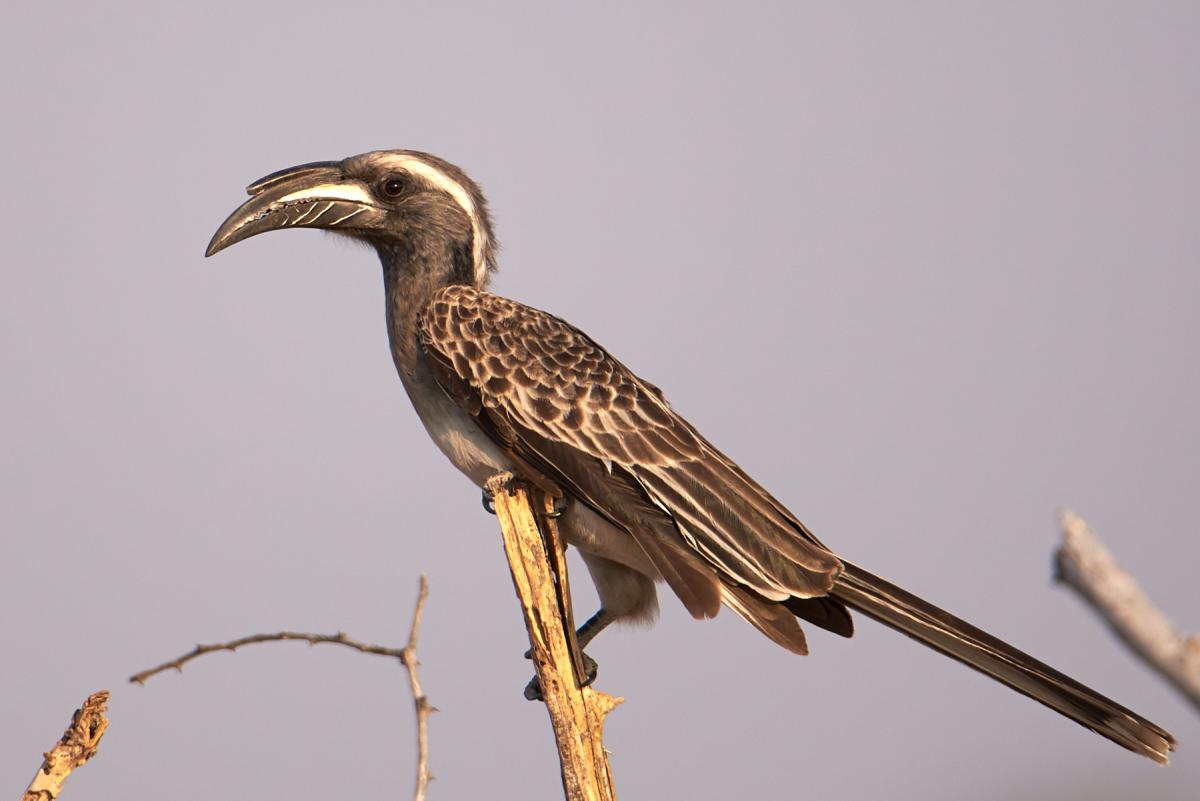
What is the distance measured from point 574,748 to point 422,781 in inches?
→ 40.0

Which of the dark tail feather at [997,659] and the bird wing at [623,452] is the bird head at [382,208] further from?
the dark tail feather at [997,659]

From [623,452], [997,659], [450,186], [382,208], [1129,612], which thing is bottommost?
[1129,612]

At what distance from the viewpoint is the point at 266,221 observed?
705 cm

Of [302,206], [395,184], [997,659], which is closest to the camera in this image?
[997,659]

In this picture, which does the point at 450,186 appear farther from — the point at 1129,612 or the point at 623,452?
the point at 1129,612

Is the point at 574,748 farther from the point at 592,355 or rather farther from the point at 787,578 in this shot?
the point at 592,355

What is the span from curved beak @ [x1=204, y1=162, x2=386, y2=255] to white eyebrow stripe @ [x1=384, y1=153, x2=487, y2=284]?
0.26 meters

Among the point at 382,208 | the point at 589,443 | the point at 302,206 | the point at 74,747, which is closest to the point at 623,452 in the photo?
the point at 589,443

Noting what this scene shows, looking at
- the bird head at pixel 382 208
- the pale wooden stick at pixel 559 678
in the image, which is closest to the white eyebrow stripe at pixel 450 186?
the bird head at pixel 382 208

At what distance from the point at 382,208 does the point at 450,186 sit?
0.40 m

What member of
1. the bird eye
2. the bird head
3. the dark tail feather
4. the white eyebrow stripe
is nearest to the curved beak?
the bird head

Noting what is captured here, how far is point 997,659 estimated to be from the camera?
5.41 m

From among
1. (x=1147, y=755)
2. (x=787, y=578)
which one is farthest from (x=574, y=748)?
(x=1147, y=755)

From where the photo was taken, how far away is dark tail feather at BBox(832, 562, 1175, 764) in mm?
4996
